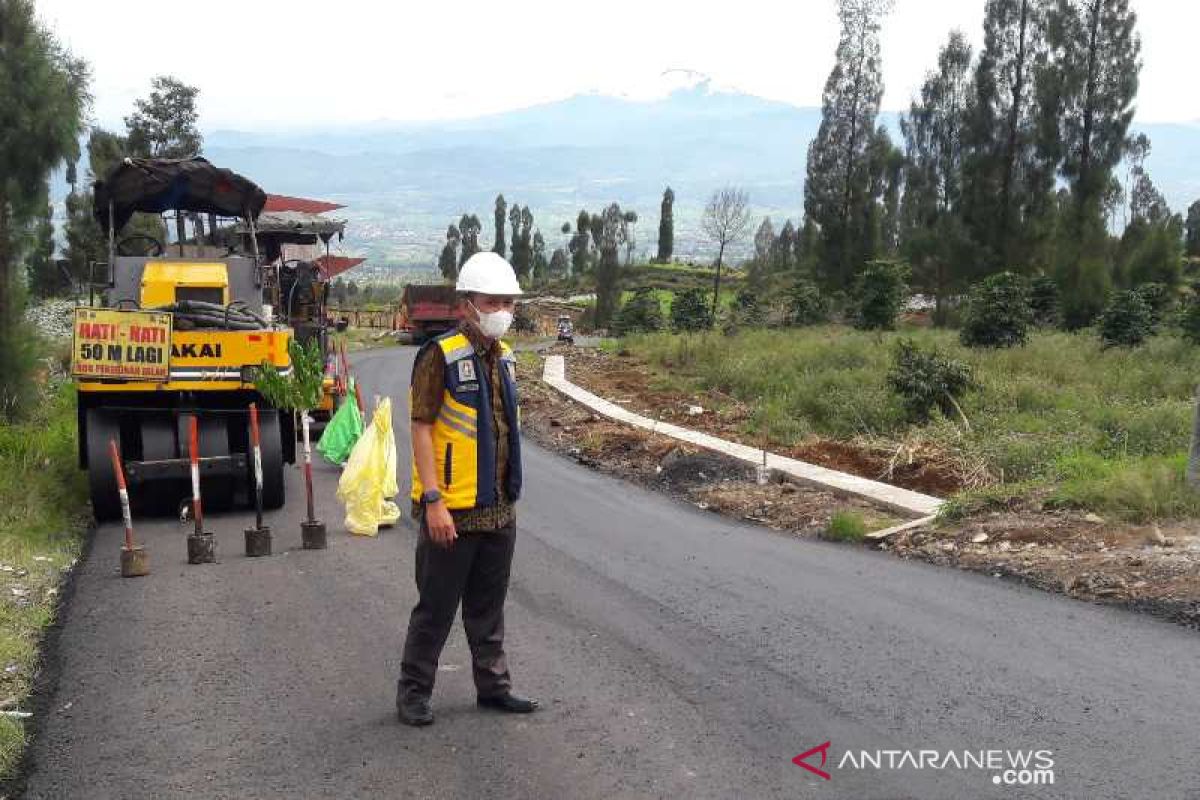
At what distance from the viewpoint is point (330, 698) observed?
559 cm

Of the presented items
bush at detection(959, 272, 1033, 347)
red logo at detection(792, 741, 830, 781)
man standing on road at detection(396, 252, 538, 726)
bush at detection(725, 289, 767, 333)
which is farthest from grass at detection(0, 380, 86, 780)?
bush at detection(725, 289, 767, 333)

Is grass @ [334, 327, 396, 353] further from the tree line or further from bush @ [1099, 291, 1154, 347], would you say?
bush @ [1099, 291, 1154, 347]

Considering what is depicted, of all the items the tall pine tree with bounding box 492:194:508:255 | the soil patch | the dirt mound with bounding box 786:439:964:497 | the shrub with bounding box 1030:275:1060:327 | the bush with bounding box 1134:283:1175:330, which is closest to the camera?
the dirt mound with bounding box 786:439:964:497

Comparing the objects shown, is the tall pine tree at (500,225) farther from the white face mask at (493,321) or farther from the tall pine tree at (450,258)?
the white face mask at (493,321)

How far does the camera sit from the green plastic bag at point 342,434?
548 inches

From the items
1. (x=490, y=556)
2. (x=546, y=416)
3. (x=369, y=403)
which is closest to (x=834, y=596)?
(x=490, y=556)

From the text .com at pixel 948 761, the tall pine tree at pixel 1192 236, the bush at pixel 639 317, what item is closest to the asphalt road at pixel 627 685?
the text .com at pixel 948 761

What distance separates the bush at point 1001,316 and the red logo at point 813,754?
20489 millimetres

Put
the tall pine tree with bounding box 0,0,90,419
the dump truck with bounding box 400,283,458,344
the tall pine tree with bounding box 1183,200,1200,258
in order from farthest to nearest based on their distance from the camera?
the tall pine tree with bounding box 1183,200,1200,258 < the dump truck with bounding box 400,283,458,344 < the tall pine tree with bounding box 0,0,90,419

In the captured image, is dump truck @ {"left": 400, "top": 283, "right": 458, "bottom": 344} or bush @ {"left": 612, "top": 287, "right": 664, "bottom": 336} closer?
dump truck @ {"left": 400, "top": 283, "right": 458, "bottom": 344}

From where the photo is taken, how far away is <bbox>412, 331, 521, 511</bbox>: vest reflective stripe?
5.02m

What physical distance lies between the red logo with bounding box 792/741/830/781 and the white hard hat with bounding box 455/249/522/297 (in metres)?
2.35

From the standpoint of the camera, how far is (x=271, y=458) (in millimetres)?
10953

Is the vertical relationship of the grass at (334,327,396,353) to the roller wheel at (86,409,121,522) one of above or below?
below
